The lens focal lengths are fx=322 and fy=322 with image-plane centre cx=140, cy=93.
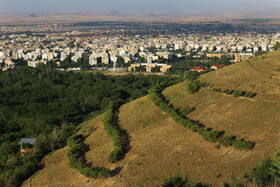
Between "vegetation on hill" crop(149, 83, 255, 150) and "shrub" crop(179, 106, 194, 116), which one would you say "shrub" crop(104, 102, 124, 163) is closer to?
"vegetation on hill" crop(149, 83, 255, 150)

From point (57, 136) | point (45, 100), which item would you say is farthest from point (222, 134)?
point (45, 100)

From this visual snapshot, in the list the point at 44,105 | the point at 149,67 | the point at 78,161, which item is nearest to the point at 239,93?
the point at 78,161

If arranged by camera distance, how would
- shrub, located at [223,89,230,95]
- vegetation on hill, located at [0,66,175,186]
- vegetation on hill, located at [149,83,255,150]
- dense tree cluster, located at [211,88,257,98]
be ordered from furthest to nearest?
shrub, located at [223,89,230,95], dense tree cluster, located at [211,88,257,98], vegetation on hill, located at [0,66,175,186], vegetation on hill, located at [149,83,255,150]

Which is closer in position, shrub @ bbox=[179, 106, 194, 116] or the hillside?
the hillside

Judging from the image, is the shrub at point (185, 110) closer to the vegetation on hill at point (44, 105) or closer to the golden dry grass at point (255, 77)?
the golden dry grass at point (255, 77)

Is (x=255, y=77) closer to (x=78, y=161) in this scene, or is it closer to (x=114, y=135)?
(x=114, y=135)

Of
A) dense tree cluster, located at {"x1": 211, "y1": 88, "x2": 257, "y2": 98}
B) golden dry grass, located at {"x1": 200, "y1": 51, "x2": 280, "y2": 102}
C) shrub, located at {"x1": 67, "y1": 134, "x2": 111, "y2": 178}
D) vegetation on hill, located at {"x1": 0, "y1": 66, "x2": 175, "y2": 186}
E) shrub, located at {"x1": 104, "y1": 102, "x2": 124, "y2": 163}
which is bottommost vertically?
vegetation on hill, located at {"x1": 0, "y1": 66, "x2": 175, "y2": 186}

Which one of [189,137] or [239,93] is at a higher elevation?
[239,93]

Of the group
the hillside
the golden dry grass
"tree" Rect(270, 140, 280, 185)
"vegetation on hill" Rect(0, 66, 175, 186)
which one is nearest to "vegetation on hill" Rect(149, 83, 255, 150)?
the hillside
